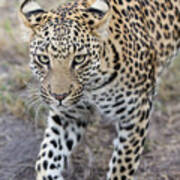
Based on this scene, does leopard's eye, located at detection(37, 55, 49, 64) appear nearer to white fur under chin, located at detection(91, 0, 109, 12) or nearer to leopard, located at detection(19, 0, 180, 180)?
leopard, located at detection(19, 0, 180, 180)

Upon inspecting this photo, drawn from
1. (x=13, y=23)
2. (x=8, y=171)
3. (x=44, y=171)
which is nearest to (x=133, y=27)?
(x=44, y=171)

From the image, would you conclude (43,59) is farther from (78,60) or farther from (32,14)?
(32,14)

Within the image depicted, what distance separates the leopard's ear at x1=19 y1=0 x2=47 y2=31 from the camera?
4.34 meters

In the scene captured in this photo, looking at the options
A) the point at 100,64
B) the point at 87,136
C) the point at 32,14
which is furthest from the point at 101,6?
the point at 87,136

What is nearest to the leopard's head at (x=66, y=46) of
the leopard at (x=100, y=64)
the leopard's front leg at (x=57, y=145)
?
the leopard at (x=100, y=64)

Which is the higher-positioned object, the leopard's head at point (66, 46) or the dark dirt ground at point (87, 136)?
the leopard's head at point (66, 46)

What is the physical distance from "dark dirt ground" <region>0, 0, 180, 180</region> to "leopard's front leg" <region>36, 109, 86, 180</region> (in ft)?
1.63

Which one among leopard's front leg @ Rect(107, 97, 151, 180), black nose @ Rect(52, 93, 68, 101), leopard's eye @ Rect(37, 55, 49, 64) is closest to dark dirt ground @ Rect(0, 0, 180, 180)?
leopard's front leg @ Rect(107, 97, 151, 180)

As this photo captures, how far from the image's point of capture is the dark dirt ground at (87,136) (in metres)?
5.77

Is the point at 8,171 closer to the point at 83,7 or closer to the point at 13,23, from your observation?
the point at 83,7

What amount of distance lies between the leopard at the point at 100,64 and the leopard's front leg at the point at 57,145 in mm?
10

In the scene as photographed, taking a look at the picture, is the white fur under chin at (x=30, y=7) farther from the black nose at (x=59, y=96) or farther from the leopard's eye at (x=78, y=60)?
the black nose at (x=59, y=96)

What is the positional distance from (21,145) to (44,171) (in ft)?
2.89

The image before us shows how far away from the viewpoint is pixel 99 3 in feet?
14.4
